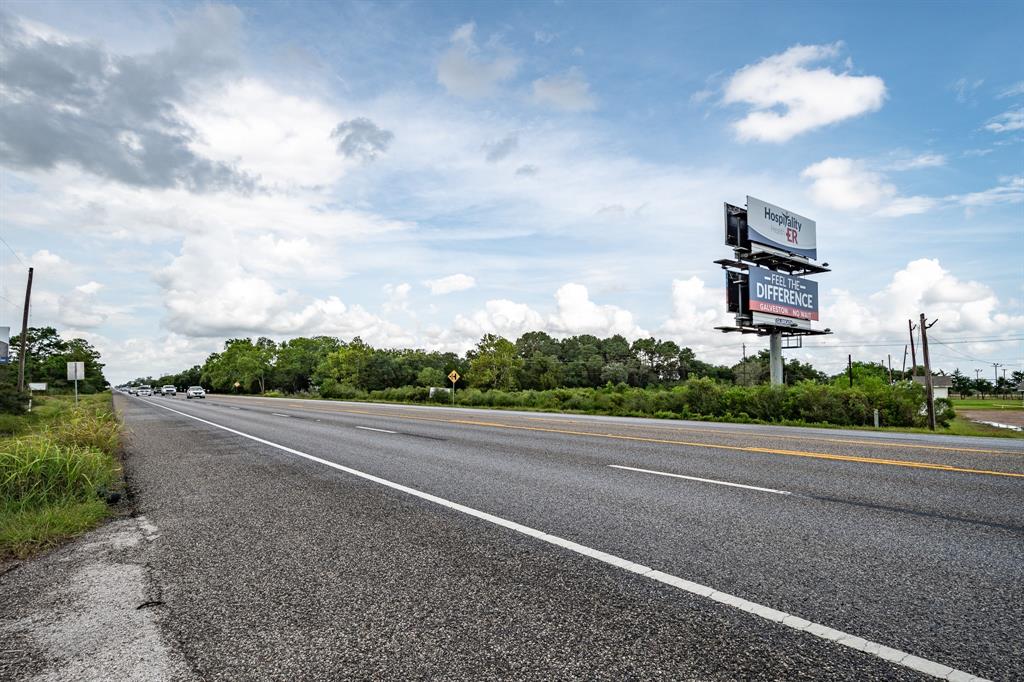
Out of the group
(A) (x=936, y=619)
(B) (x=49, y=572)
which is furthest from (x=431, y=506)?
(A) (x=936, y=619)

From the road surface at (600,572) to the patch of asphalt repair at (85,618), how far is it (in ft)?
0.43

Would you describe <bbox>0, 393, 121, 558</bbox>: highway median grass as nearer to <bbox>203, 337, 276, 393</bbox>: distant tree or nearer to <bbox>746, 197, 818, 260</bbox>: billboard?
<bbox>746, 197, 818, 260</bbox>: billboard

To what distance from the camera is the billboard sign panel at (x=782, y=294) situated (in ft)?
106

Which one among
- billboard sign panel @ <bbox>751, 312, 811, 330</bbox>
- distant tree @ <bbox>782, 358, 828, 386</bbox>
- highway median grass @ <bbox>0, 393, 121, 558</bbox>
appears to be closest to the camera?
highway median grass @ <bbox>0, 393, 121, 558</bbox>

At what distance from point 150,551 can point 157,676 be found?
2557 millimetres

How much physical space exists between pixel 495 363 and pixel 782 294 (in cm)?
4612

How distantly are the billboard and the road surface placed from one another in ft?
86.6

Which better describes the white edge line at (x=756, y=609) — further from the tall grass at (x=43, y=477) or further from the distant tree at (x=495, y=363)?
the distant tree at (x=495, y=363)

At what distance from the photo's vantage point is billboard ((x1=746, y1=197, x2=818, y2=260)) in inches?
1289

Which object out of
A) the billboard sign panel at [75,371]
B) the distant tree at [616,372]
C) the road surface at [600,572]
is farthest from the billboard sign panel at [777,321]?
the distant tree at [616,372]

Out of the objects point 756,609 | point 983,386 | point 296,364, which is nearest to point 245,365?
point 296,364

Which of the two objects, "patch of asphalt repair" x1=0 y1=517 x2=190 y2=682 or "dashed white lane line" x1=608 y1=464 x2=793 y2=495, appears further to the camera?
"dashed white lane line" x1=608 y1=464 x2=793 y2=495

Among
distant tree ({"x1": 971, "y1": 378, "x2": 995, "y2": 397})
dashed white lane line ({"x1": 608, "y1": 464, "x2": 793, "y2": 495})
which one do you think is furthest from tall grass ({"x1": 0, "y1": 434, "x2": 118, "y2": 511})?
distant tree ({"x1": 971, "y1": 378, "x2": 995, "y2": 397})

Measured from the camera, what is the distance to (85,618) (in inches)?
142
